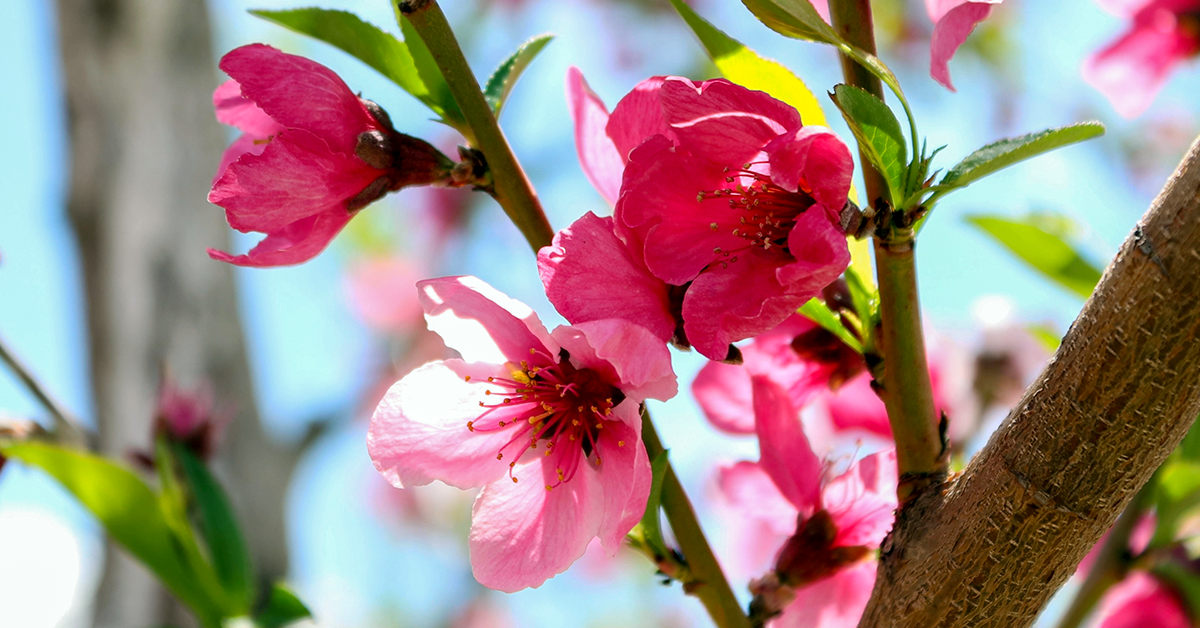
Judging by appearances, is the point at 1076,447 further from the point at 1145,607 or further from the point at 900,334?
the point at 1145,607

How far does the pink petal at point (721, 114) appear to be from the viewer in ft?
1.51

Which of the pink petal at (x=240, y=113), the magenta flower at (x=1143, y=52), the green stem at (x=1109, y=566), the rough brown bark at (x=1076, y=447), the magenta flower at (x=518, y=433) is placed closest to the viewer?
the rough brown bark at (x=1076, y=447)

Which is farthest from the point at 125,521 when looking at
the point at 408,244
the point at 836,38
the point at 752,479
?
the point at 408,244

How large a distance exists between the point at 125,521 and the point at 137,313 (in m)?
1.07

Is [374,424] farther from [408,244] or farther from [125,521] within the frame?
[408,244]

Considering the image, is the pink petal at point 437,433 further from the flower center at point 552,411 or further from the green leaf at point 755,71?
the green leaf at point 755,71

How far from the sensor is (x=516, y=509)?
22.4 inches

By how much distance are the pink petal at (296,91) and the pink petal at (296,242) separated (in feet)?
0.16

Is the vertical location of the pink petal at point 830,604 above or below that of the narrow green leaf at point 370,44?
below

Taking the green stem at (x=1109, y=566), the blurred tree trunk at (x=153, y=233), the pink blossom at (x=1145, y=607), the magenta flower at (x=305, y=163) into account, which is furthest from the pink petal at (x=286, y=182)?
the blurred tree trunk at (x=153, y=233)

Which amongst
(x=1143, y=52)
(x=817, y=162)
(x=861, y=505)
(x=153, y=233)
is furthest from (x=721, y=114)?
(x=153, y=233)

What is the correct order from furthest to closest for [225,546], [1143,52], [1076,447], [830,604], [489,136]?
[1143,52], [225,546], [830,604], [489,136], [1076,447]

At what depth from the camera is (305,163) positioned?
0.55m

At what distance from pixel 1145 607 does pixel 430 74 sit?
0.80 meters
